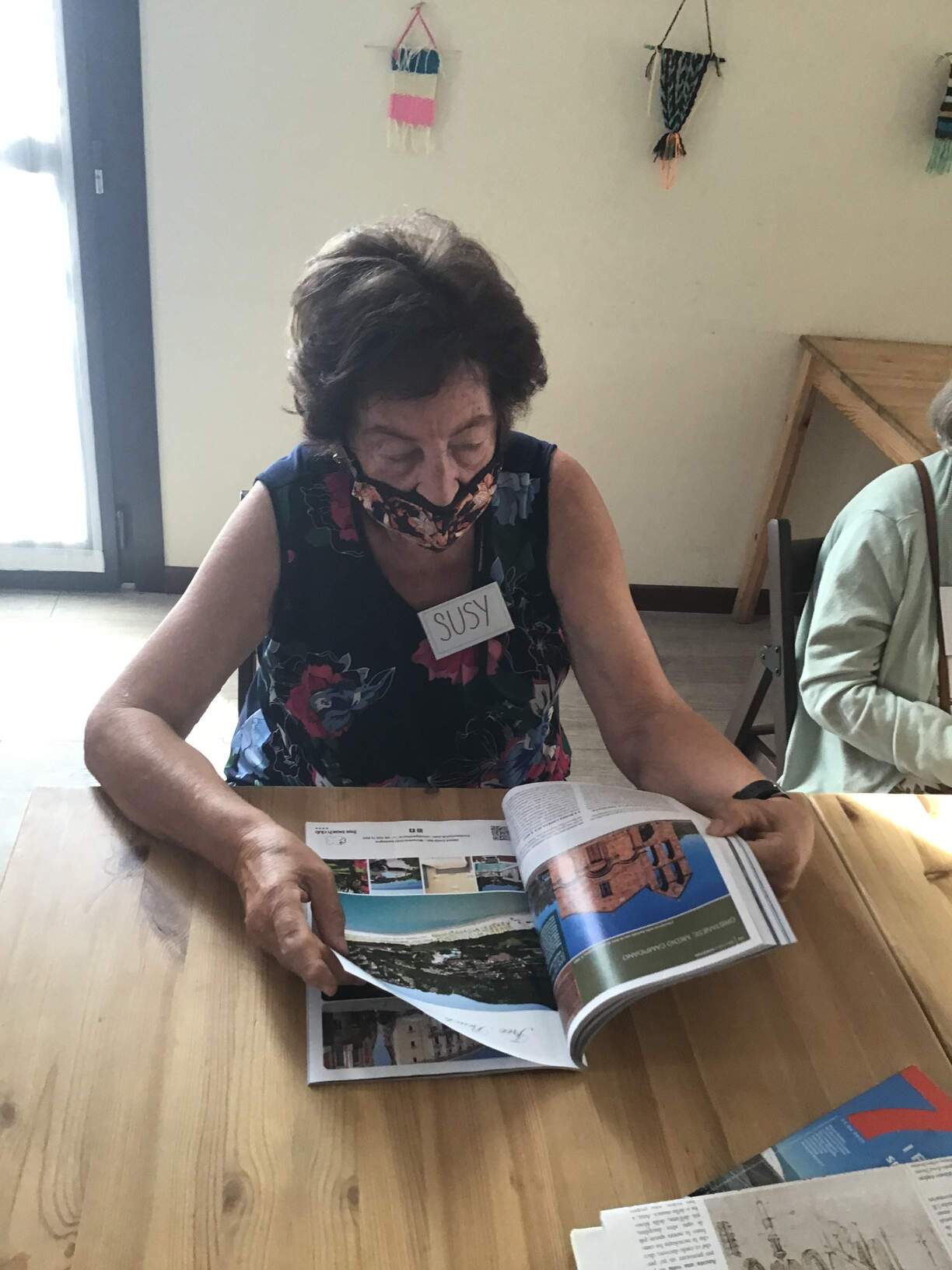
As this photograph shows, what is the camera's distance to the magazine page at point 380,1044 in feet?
2.60

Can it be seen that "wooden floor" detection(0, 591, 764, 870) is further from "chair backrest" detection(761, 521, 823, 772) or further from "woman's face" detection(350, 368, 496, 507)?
"woman's face" detection(350, 368, 496, 507)

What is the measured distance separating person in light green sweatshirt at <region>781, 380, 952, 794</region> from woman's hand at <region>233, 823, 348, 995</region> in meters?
0.94

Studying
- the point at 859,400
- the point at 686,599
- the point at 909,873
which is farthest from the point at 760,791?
the point at 686,599

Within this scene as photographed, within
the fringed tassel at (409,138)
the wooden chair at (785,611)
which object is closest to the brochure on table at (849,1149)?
the wooden chair at (785,611)

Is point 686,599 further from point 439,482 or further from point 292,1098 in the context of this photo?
point 292,1098

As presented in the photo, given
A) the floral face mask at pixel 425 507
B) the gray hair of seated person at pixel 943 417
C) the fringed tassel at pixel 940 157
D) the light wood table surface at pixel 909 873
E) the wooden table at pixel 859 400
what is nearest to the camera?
the light wood table surface at pixel 909 873

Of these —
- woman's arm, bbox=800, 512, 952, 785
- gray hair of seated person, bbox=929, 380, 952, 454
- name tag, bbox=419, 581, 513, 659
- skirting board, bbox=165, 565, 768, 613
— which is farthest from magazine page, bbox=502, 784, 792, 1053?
skirting board, bbox=165, 565, 768, 613

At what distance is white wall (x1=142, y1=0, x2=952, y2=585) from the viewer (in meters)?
2.24

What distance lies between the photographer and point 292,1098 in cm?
77

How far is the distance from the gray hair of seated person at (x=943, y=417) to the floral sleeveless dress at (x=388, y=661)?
608 mm

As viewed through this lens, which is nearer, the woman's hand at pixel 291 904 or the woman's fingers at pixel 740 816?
the woman's hand at pixel 291 904

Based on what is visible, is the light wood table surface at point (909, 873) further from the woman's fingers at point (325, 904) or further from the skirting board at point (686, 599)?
the skirting board at point (686, 599)

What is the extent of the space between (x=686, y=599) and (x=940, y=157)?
1.27 m

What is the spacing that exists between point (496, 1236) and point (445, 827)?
0.41m
